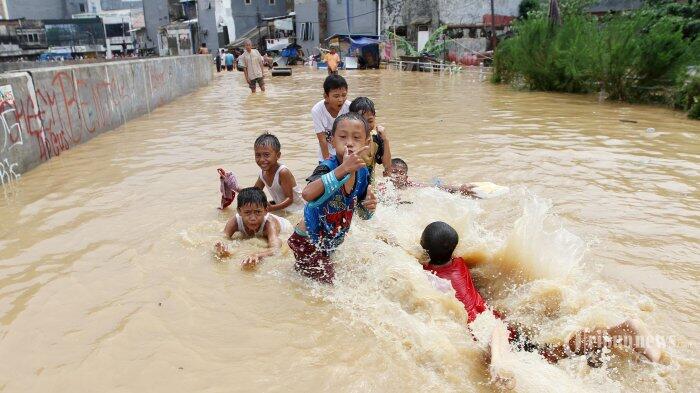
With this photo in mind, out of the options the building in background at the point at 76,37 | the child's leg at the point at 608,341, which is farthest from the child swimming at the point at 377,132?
the building in background at the point at 76,37

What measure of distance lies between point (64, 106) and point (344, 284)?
6.43m

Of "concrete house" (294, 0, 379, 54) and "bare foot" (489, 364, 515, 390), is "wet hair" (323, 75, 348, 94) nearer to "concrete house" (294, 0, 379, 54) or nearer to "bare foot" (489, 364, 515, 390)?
"bare foot" (489, 364, 515, 390)

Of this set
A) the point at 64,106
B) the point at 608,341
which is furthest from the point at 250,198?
the point at 64,106

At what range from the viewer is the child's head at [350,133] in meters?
2.85

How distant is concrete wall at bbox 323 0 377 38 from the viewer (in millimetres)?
34031

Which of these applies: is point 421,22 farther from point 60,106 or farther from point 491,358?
point 491,358

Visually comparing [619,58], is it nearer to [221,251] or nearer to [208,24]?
[221,251]

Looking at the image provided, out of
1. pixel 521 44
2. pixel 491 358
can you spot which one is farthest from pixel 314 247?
pixel 521 44

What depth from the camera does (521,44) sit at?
14.9m

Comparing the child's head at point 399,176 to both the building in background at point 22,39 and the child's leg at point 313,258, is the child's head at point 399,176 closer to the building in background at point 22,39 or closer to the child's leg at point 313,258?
the child's leg at point 313,258

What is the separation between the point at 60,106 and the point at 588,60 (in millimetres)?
11335

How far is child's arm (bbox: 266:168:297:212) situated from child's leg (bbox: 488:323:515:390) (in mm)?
2673

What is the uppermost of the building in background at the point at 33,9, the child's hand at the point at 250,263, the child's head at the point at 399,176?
the building in background at the point at 33,9

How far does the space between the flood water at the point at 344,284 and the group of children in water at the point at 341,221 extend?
10 cm
